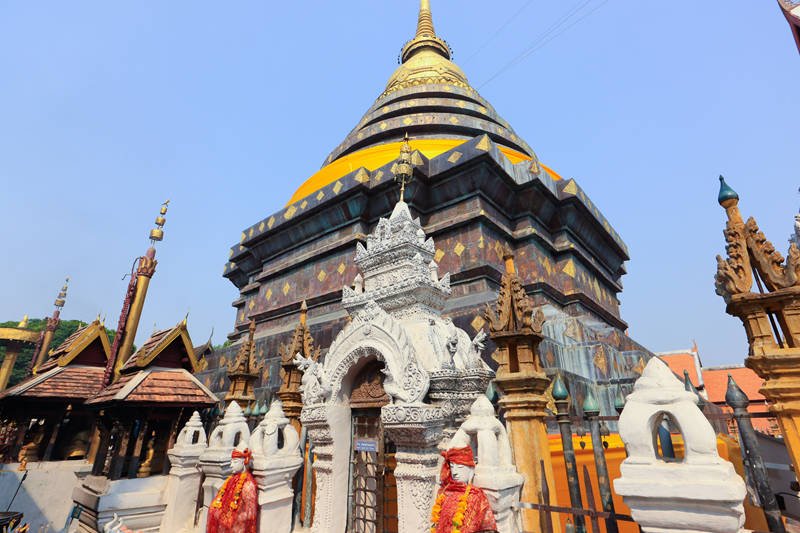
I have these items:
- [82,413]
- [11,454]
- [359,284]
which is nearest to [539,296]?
[359,284]

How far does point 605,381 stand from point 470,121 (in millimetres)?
15516

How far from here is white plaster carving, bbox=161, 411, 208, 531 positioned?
8602mm

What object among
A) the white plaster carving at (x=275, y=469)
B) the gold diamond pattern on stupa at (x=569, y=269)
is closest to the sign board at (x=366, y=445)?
the white plaster carving at (x=275, y=469)

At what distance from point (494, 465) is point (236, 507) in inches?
174

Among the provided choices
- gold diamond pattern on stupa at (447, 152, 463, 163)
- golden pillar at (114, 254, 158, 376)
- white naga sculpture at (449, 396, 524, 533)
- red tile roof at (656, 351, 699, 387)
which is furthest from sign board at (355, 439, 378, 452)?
red tile roof at (656, 351, 699, 387)

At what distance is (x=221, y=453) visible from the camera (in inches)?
293

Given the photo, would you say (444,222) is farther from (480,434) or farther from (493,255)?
(480,434)

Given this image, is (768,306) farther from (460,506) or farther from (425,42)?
(425,42)

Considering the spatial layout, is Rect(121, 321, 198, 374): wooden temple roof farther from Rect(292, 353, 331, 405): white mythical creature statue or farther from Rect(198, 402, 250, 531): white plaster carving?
Rect(292, 353, 331, 405): white mythical creature statue

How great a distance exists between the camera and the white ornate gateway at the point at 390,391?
530 cm

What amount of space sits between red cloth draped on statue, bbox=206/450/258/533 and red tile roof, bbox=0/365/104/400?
395 inches

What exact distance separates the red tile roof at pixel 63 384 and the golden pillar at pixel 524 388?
14.6 m

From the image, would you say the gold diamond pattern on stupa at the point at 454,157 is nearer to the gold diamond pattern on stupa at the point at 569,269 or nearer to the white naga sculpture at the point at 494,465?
the gold diamond pattern on stupa at the point at 569,269

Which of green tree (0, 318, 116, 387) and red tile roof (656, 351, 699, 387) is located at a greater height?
green tree (0, 318, 116, 387)
